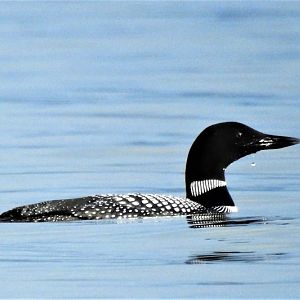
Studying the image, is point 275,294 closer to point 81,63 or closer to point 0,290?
point 0,290

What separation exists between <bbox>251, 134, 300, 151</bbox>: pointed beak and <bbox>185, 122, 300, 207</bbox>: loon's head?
Answer: 0.07 meters

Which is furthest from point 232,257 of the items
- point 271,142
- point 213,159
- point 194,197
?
point 271,142

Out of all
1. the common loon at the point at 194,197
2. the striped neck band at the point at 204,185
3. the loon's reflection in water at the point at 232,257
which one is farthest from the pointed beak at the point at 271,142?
the loon's reflection in water at the point at 232,257

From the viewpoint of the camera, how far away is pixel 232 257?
35.4 ft

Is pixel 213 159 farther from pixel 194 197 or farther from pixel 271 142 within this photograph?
pixel 271 142

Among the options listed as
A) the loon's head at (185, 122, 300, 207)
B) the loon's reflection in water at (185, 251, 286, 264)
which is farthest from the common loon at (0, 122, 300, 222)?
the loon's reflection in water at (185, 251, 286, 264)

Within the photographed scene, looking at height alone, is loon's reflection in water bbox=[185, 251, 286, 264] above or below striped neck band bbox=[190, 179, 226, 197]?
below

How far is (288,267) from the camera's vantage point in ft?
34.2

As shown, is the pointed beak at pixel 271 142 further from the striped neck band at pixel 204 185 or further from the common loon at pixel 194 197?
the striped neck band at pixel 204 185

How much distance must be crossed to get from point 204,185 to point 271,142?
0.56 meters

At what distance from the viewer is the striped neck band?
41.5 feet

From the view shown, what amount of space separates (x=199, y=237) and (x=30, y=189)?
210 centimetres

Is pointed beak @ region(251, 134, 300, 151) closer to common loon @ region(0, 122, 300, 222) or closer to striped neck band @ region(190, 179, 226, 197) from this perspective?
common loon @ region(0, 122, 300, 222)

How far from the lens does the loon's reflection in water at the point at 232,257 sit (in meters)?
10.7
